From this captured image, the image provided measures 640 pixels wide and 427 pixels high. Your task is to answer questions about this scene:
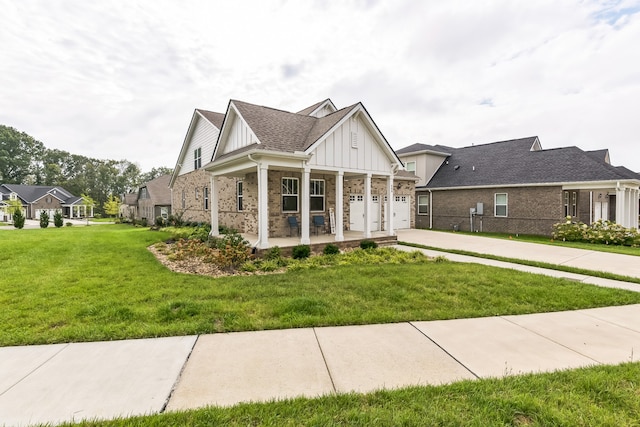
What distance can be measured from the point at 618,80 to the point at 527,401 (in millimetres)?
18805

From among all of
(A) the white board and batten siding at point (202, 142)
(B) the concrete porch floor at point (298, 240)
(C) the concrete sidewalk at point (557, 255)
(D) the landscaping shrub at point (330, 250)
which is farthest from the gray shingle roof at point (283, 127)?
(C) the concrete sidewalk at point (557, 255)

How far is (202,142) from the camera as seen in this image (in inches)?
712

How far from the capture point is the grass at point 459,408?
7.34 feet

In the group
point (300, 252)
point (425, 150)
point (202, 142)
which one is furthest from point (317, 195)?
point (425, 150)

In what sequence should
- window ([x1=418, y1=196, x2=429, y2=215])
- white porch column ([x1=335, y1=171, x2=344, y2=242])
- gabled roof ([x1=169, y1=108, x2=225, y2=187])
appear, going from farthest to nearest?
window ([x1=418, y1=196, x2=429, y2=215]) < gabled roof ([x1=169, y1=108, x2=225, y2=187]) < white porch column ([x1=335, y1=171, x2=344, y2=242])

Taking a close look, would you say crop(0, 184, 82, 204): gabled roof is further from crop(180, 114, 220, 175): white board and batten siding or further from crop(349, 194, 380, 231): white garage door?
crop(349, 194, 380, 231): white garage door

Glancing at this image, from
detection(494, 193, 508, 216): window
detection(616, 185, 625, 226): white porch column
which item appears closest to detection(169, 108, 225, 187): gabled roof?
detection(494, 193, 508, 216): window

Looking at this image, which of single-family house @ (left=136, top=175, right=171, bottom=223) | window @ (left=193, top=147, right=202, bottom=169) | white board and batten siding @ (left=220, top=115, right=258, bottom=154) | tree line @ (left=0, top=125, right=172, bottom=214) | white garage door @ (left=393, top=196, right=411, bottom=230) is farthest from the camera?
tree line @ (left=0, top=125, right=172, bottom=214)

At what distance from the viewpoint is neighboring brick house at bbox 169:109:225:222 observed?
17125 millimetres

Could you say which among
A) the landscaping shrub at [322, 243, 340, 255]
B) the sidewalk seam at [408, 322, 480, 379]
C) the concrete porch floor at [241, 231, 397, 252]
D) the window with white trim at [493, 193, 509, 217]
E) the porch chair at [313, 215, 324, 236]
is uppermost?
the window with white trim at [493, 193, 509, 217]

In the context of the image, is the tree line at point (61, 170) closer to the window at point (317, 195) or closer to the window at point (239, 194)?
the window at point (239, 194)

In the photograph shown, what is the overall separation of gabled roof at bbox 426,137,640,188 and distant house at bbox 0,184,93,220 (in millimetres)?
50769

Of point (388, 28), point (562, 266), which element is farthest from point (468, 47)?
point (562, 266)

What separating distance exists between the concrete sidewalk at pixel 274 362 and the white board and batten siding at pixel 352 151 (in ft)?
23.7
